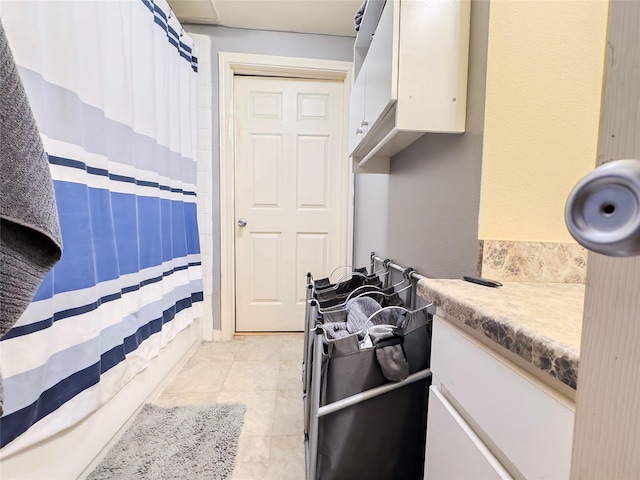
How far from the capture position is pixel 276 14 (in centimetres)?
190

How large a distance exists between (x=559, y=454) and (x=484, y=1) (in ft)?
2.92

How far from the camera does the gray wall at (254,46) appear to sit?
203 centimetres

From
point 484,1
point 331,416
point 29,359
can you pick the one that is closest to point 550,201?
point 484,1

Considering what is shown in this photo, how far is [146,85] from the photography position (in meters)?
1.35

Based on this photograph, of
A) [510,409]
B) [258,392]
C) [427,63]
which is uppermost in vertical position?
[427,63]

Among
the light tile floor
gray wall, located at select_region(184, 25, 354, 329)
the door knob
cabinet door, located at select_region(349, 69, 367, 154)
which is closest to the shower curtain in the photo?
the light tile floor

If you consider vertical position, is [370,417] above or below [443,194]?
below

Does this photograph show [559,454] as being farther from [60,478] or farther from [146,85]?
[146,85]

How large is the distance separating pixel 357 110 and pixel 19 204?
44.7 inches

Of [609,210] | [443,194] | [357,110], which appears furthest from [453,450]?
[357,110]

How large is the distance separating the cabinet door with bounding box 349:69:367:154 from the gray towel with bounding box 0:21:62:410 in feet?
3.13

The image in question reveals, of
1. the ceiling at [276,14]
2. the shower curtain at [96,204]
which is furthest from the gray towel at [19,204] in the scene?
the ceiling at [276,14]

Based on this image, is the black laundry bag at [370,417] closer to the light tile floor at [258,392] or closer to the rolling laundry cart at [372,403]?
the rolling laundry cart at [372,403]

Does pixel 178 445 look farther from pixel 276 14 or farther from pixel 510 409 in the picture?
pixel 276 14
